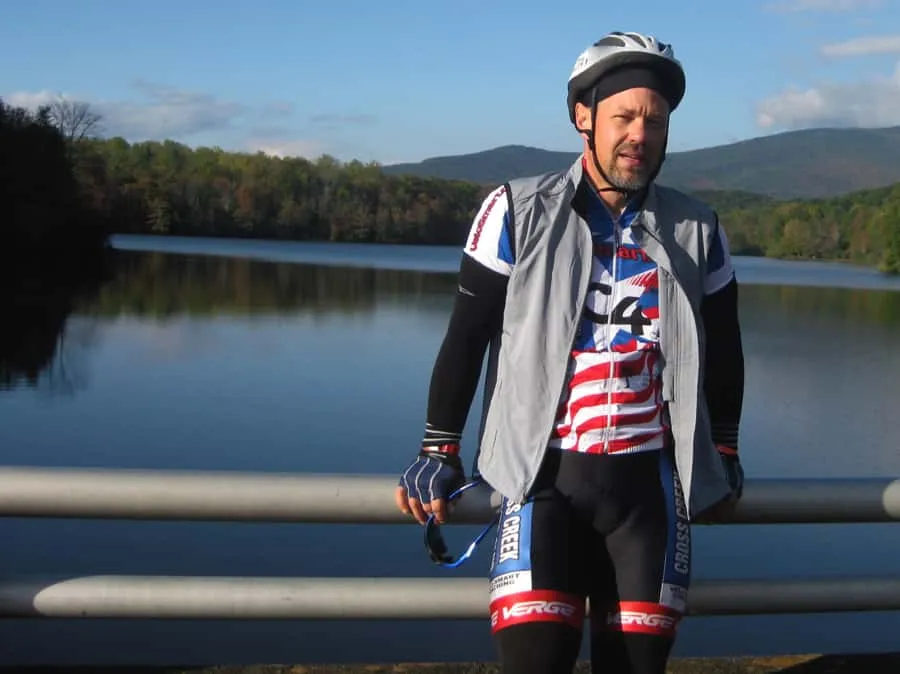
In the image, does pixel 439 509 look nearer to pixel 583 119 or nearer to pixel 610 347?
pixel 610 347

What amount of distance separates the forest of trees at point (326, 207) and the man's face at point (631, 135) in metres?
73.6

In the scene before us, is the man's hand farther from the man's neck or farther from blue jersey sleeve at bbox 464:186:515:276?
the man's neck

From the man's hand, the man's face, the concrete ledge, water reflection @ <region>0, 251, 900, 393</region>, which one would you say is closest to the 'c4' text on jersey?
the man's face

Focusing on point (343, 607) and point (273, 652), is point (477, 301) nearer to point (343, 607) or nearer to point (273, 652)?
point (343, 607)

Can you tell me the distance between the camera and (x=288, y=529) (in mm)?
7848

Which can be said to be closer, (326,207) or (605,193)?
(605,193)

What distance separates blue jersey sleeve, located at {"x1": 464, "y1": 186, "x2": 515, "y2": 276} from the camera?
2.42 m

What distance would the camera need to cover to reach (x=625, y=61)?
2420 millimetres

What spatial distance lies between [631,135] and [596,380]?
521mm

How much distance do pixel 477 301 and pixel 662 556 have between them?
0.65 metres

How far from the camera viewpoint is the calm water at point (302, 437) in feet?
19.1

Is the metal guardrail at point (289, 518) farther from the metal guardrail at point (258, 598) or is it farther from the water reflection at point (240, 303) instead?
the water reflection at point (240, 303)

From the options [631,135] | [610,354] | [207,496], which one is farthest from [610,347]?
[207,496]

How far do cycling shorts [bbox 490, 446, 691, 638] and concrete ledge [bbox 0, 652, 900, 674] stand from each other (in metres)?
0.66
